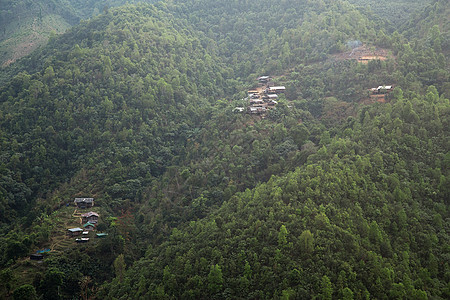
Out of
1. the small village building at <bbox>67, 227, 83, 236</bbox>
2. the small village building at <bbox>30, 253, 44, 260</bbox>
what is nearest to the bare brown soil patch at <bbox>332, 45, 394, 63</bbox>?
the small village building at <bbox>67, 227, 83, 236</bbox>

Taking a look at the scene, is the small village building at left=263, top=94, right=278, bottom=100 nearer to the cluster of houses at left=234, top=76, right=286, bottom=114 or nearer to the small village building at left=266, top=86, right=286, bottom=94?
the cluster of houses at left=234, top=76, right=286, bottom=114

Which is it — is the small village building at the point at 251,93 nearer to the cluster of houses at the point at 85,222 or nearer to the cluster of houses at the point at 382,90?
the cluster of houses at the point at 382,90

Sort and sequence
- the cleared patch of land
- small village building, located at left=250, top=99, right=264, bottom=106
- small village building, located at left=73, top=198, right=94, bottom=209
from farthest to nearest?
1. the cleared patch of land
2. small village building, located at left=250, top=99, right=264, bottom=106
3. small village building, located at left=73, top=198, right=94, bottom=209

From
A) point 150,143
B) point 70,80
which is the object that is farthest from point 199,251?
point 70,80

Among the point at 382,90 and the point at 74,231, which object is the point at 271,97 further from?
the point at 74,231

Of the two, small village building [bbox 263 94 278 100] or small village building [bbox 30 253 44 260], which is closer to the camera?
small village building [bbox 30 253 44 260]

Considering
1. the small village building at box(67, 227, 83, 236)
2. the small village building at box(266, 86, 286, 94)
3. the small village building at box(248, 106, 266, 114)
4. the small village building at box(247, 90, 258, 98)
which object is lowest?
the small village building at box(67, 227, 83, 236)
